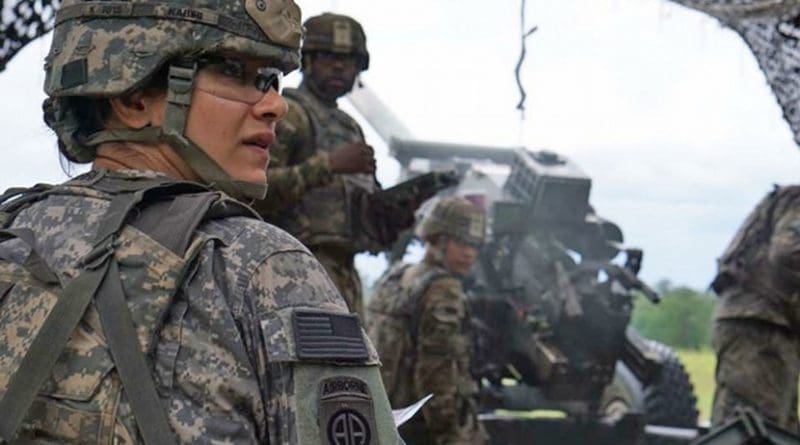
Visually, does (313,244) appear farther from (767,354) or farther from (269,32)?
(269,32)

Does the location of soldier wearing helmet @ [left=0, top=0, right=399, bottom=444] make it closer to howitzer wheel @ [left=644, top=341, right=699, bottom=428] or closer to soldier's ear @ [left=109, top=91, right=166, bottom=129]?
soldier's ear @ [left=109, top=91, right=166, bottom=129]

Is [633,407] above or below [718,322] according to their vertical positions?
below

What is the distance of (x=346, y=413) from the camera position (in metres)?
2.17

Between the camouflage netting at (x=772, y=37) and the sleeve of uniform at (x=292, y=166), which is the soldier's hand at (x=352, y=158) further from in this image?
the camouflage netting at (x=772, y=37)

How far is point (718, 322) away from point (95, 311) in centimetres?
619

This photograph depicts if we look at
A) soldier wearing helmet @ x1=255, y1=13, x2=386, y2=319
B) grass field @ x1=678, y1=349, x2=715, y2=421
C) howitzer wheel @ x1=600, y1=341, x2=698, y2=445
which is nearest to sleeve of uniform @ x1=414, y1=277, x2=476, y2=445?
soldier wearing helmet @ x1=255, y1=13, x2=386, y2=319

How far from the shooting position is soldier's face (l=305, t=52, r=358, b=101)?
6863 millimetres

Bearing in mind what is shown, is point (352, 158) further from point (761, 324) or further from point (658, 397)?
point (658, 397)

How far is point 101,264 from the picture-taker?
222cm

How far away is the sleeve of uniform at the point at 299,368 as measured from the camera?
7.07 feet

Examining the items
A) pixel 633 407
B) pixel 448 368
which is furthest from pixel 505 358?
pixel 448 368

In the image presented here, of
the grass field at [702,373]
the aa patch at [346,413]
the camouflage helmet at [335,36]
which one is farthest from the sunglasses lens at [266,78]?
the grass field at [702,373]

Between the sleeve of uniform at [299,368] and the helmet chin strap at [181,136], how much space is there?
0.28 meters

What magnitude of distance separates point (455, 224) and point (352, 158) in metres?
2.28
